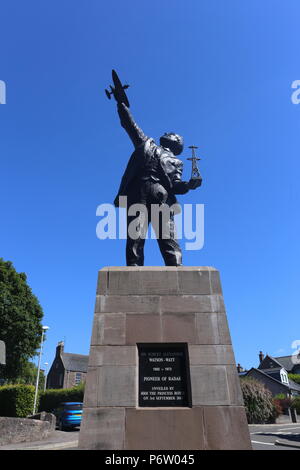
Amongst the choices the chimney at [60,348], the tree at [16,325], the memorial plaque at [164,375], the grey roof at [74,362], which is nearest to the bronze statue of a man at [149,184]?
the memorial plaque at [164,375]

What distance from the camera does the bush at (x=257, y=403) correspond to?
2794 cm

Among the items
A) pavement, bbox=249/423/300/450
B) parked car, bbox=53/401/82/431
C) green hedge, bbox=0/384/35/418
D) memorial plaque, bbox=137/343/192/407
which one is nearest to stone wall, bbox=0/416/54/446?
parked car, bbox=53/401/82/431

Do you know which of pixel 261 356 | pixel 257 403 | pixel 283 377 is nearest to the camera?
pixel 257 403

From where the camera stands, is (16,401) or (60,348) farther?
(60,348)

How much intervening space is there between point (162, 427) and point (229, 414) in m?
1.09

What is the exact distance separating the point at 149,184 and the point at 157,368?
4.19 metres

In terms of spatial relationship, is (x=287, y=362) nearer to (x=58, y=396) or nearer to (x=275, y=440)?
(x=58, y=396)

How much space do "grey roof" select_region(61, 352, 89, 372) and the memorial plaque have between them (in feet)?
201

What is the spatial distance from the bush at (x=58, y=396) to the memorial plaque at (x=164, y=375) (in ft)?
121

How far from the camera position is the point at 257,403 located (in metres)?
28.2

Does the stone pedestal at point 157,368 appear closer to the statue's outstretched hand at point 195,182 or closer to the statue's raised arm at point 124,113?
the statue's outstretched hand at point 195,182

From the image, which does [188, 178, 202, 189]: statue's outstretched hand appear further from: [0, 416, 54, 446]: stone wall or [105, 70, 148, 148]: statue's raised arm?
[0, 416, 54, 446]: stone wall

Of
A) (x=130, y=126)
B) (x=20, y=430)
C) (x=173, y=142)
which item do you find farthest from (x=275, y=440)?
(x=130, y=126)
